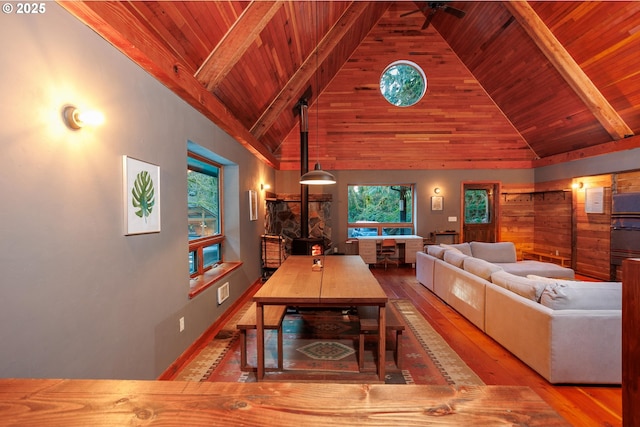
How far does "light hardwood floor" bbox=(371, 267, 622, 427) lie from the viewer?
198cm

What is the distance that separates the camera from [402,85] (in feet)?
22.8

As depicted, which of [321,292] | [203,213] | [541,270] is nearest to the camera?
[321,292]

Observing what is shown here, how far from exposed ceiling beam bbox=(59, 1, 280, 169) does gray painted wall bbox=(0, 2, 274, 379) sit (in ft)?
0.21

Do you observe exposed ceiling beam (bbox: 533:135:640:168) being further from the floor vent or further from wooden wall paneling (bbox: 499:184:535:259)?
the floor vent

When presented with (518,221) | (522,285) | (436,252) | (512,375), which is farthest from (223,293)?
(518,221)

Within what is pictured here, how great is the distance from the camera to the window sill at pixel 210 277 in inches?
121

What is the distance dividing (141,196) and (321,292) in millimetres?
1525

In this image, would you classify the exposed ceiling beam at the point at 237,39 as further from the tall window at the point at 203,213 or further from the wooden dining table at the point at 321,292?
the wooden dining table at the point at 321,292

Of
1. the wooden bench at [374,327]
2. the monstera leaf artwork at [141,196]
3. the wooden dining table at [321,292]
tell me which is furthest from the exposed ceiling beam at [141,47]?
the wooden bench at [374,327]

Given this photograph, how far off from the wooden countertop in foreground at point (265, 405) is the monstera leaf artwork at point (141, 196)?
4.28 ft

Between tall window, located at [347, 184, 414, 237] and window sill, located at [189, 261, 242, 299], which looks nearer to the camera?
window sill, located at [189, 261, 242, 299]

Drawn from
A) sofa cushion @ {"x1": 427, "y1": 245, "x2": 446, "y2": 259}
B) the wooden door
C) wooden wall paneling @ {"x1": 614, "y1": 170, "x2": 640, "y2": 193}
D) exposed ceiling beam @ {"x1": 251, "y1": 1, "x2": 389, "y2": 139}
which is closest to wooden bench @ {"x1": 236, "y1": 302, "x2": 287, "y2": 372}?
sofa cushion @ {"x1": 427, "y1": 245, "x2": 446, "y2": 259}

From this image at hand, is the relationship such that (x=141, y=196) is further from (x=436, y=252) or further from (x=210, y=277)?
(x=436, y=252)

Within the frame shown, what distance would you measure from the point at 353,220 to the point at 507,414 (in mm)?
7026
